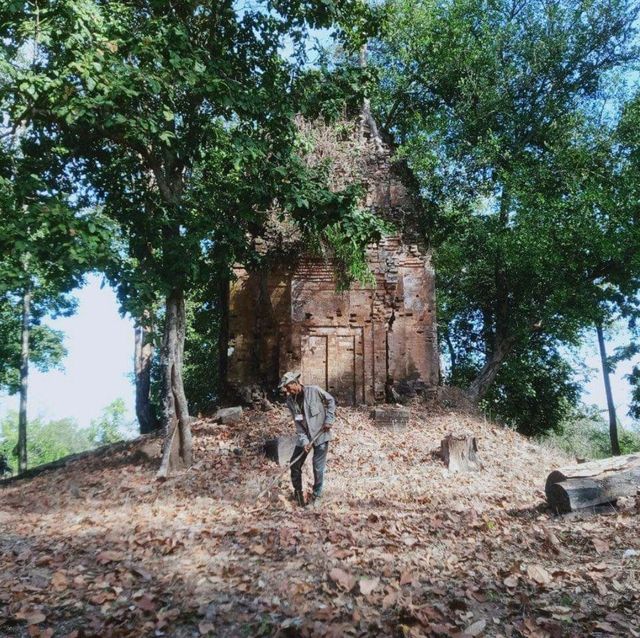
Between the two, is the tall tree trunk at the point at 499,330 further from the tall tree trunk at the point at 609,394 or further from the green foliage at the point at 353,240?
the green foliage at the point at 353,240

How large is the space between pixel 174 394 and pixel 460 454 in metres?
5.44

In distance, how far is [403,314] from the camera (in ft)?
47.1

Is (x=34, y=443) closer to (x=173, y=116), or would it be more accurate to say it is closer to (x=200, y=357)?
(x=200, y=357)

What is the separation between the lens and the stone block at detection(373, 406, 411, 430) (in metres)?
12.4

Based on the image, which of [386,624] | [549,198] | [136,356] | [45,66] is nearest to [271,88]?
[45,66]

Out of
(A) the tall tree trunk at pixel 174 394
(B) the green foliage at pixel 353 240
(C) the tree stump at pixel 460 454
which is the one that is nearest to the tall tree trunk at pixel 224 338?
(B) the green foliage at pixel 353 240

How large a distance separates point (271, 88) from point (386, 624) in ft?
28.1

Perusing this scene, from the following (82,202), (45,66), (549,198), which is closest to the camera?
(45,66)

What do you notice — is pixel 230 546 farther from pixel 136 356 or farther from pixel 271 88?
pixel 136 356

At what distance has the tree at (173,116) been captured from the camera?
307 inches

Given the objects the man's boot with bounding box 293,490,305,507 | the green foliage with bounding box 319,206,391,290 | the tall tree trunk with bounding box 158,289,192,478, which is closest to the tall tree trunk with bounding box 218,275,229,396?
the green foliage with bounding box 319,206,391,290

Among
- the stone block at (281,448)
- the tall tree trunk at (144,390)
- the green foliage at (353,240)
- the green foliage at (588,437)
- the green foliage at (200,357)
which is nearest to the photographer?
the green foliage at (353,240)

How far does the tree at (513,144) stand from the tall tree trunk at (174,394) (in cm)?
826

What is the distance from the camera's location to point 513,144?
17938 millimetres
